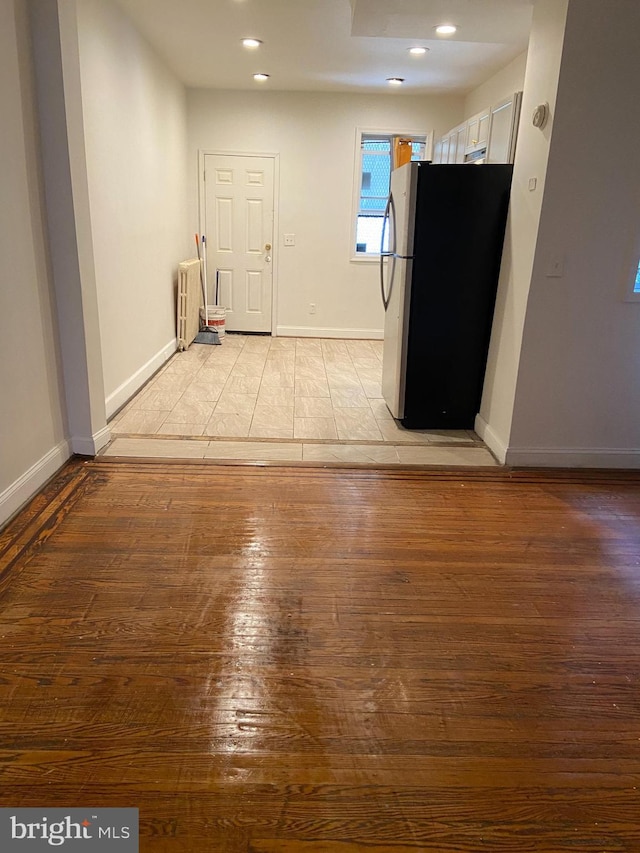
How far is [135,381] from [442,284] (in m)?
2.41

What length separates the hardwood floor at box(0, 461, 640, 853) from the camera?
1378 mm

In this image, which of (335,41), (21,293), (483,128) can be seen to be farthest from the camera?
(483,128)

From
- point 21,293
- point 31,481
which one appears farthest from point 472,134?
point 31,481

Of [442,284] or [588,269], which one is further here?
[442,284]

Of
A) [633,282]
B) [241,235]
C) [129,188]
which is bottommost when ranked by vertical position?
[633,282]

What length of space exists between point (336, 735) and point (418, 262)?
2829 mm

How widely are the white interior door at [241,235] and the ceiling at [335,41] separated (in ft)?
2.66

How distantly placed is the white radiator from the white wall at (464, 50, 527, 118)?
125 inches

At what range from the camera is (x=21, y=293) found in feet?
8.77

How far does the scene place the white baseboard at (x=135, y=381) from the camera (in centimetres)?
398

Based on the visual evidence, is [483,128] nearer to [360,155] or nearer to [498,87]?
[498,87]

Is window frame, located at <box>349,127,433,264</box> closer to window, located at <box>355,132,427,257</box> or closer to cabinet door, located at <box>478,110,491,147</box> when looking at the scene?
window, located at <box>355,132,427,257</box>

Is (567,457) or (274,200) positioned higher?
(274,200)

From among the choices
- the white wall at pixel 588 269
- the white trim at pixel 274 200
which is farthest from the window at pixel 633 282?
the white trim at pixel 274 200
